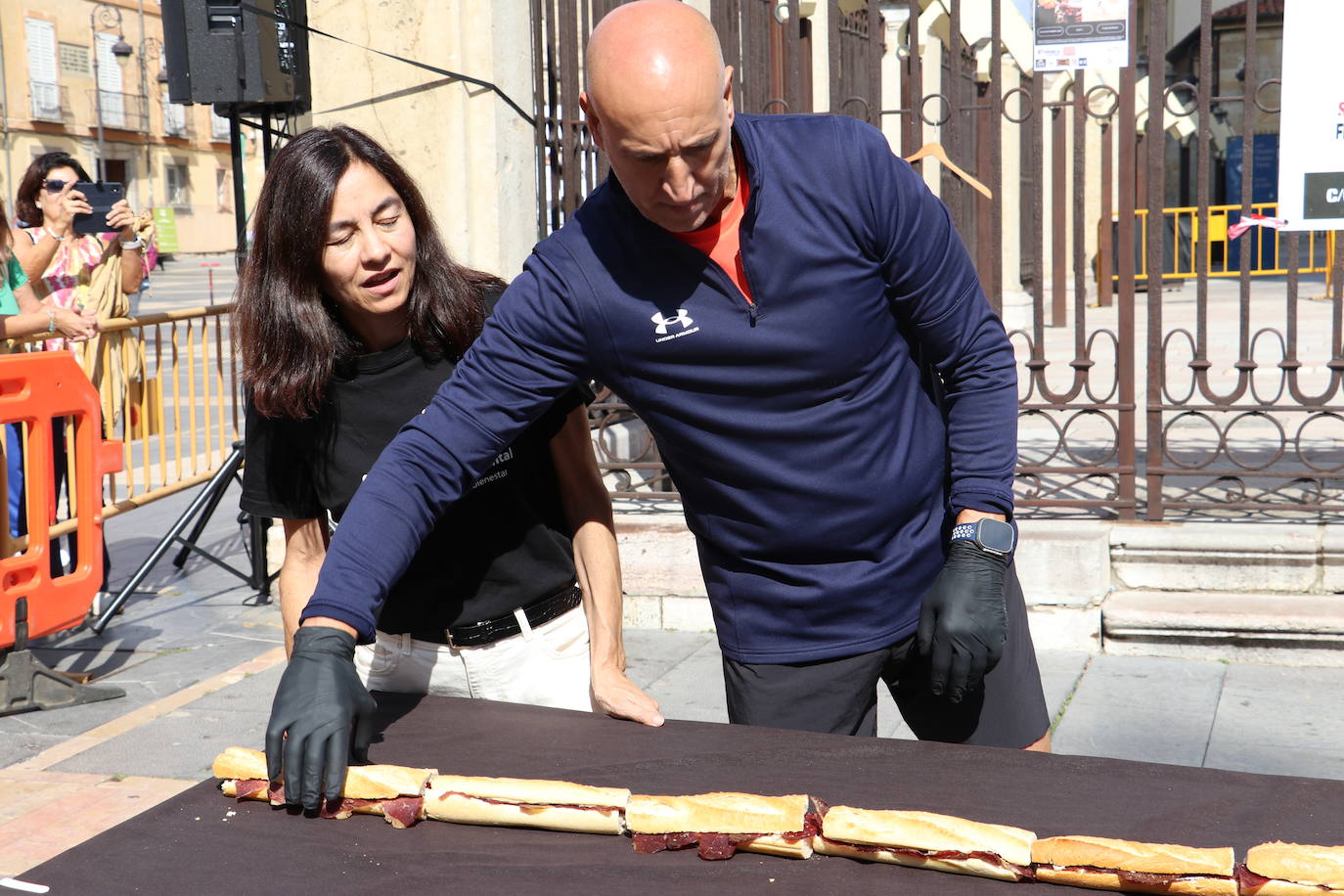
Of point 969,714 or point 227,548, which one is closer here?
Answer: point 969,714

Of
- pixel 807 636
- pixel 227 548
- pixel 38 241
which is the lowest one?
pixel 227 548

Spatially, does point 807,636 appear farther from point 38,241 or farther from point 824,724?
point 38,241

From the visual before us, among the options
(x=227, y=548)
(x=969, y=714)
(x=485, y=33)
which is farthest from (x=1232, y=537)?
(x=227, y=548)

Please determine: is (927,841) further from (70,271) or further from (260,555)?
(70,271)

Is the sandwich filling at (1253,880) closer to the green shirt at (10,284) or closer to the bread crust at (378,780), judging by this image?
the bread crust at (378,780)

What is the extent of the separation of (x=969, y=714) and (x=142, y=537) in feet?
20.4

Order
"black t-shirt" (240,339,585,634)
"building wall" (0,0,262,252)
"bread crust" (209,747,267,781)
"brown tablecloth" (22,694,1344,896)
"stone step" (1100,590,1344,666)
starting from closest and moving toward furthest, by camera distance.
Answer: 1. "brown tablecloth" (22,694,1344,896)
2. "bread crust" (209,747,267,781)
3. "black t-shirt" (240,339,585,634)
4. "stone step" (1100,590,1344,666)
5. "building wall" (0,0,262,252)

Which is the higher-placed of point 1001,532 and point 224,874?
point 1001,532

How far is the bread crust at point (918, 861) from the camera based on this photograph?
1665mm

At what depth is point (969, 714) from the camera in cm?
251

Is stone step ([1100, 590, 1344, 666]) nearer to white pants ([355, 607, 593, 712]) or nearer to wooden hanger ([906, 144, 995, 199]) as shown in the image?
wooden hanger ([906, 144, 995, 199])

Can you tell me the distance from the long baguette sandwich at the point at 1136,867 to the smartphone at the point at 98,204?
637cm

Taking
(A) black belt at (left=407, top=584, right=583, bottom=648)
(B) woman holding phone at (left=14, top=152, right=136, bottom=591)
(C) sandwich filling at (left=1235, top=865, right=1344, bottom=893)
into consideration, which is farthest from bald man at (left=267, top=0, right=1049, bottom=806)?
(B) woman holding phone at (left=14, top=152, right=136, bottom=591)

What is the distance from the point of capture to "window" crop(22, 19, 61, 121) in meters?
42.2
